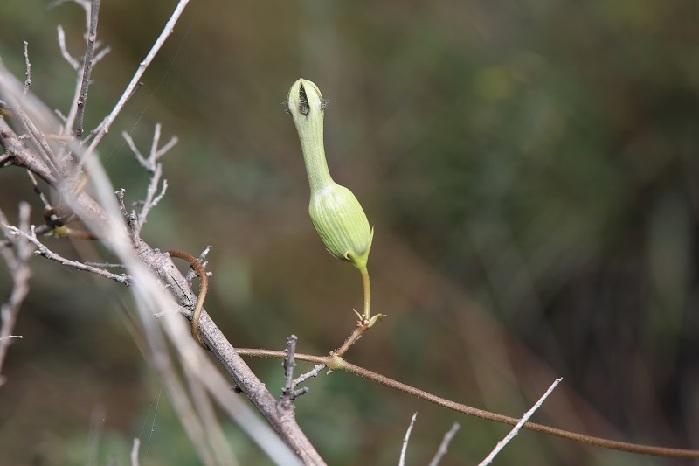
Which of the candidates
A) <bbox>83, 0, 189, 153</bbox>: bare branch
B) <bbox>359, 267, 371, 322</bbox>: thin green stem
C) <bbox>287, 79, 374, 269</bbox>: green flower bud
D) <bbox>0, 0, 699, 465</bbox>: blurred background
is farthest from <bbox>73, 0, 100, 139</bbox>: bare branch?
<bbox>0, 0, 699, 465</bbox>: blurred background

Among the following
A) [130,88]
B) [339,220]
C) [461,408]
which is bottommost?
[461,408]

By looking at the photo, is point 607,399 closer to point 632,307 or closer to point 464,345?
point 632,307

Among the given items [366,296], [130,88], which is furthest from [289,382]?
[130,88]

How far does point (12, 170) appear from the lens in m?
1.95

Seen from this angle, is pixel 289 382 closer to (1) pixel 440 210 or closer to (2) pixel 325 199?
(2) pixel 325 199

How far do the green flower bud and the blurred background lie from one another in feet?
3.68

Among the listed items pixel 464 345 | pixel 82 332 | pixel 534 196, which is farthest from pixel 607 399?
pixel 82 332

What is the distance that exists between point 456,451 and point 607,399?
0.53 meters

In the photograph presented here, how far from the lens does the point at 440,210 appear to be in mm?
2104

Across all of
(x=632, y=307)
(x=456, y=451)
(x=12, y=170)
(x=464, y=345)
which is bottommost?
(x=456, y=451)

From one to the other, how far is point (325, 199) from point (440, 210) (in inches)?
53.9

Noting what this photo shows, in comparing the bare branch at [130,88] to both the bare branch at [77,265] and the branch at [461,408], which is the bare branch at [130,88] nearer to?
the bare branch at [77,265]

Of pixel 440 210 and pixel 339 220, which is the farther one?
pixel 440 210

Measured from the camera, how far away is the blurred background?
78.0 inches
